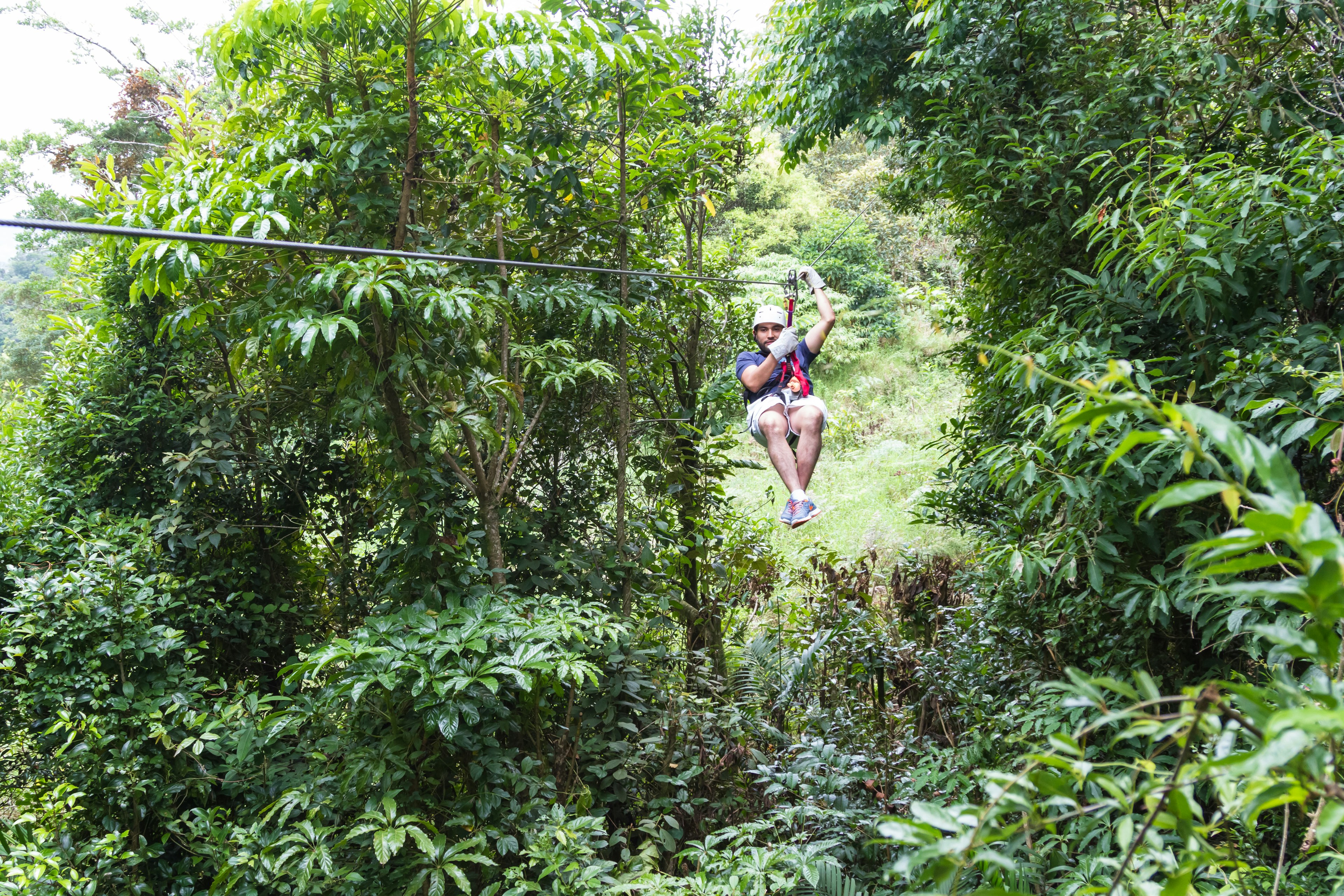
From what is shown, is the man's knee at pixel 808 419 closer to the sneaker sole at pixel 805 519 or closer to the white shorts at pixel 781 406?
the white shorts at pixel 781 406

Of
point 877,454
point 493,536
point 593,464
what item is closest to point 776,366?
point 593,464

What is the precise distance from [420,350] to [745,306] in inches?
110

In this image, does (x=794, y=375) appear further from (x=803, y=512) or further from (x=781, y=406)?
(x=803, y=512)

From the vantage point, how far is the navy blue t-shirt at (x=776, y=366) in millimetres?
4199

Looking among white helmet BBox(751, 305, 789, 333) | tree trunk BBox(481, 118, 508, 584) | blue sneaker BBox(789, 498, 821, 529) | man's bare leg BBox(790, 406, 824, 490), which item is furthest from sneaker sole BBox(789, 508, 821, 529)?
tree trunk BBox(481, 118, 508, 584)

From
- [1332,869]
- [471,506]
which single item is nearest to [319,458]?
[471,506]

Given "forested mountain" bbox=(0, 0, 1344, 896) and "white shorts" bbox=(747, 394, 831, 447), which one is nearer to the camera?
"forested mountain" bbox=(0, 0, 1344, 896)

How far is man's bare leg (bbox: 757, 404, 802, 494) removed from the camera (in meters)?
4.17

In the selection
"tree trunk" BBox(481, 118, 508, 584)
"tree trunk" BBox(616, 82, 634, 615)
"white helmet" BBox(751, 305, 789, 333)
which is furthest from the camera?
"white helmet" BBox(751, 305, 789, 333)

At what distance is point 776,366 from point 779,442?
0.41 meters

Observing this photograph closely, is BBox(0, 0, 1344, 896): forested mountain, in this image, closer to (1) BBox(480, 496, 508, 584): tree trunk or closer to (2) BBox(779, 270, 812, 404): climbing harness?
(1) BBox(480, 496, 508, 584): tree trunk

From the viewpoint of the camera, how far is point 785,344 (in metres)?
3.97

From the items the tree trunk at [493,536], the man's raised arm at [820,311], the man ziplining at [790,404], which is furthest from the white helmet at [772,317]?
the tree trunk at [493,536]

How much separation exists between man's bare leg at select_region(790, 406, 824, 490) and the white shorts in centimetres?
2
